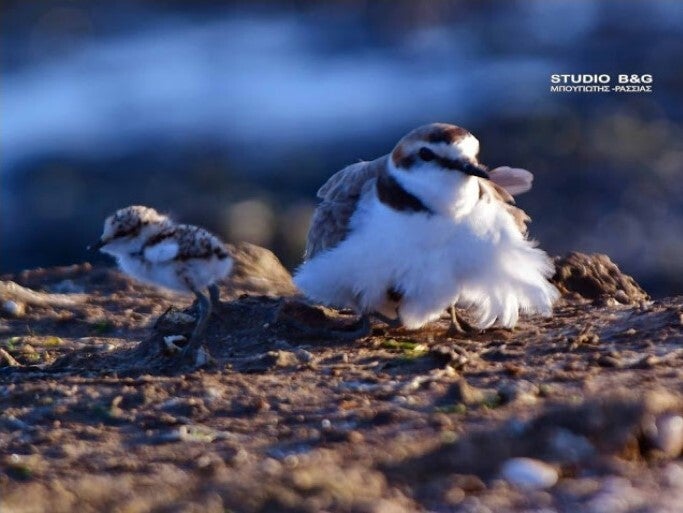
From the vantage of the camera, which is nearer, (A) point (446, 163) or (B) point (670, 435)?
(B) point (670, 435)

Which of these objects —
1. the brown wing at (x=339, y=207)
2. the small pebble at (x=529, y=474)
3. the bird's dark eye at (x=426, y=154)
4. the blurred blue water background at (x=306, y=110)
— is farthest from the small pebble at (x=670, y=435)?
the blurred blue water background at (x=306, y=110)

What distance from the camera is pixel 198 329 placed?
18.1 feet

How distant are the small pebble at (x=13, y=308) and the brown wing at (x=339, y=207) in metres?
1.47

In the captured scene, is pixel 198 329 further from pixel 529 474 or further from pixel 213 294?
pixel 529 474

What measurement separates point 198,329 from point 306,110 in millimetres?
8538

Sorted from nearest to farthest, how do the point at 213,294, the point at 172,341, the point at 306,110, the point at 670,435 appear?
1. the point at 670,435
2. the point at 172,341
3. the point at 213,294
4. the point at 306,110

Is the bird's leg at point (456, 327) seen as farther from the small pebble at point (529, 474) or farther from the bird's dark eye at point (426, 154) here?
the small pebble at point (529, 474)

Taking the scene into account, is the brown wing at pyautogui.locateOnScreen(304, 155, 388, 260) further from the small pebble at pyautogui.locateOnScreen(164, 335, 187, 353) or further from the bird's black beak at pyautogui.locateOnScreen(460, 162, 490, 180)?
the small pebble at pyautogui.locateOnScreen(164, 335, 187, 353)

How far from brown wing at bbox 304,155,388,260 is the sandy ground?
32 centimetres

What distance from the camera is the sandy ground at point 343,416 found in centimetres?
378

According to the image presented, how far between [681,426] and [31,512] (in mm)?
1976

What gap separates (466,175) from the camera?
560 cm

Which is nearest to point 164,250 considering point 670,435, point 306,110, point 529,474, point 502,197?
point 502,197

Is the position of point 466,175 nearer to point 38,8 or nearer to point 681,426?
point 681,426
